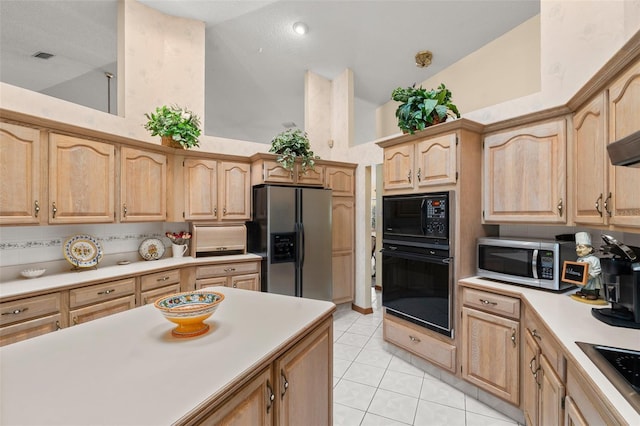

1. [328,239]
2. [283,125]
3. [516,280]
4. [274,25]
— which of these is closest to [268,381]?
[516,280]

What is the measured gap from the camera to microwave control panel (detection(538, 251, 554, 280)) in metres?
1.88

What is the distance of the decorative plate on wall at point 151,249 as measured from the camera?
120 inches

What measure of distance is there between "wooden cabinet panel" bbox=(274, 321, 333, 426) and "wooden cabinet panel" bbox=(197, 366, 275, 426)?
2.2 inches

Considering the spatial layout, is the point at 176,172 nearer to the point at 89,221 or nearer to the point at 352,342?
the point at 89,221

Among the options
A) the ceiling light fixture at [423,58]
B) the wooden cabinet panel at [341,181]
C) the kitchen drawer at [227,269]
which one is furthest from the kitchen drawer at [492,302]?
the ceiling light fixture at [423,58]

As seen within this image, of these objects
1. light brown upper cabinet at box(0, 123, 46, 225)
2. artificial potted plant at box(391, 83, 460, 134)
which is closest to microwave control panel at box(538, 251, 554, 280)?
artificial potted plant at box(391, 83, 460, 134)

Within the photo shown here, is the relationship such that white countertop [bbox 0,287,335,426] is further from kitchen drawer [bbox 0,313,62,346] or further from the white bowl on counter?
the white bowl on counter

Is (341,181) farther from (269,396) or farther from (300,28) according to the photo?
(269,396)

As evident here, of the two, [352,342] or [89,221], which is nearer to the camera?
[89,221]

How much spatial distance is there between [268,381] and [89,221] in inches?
91.9

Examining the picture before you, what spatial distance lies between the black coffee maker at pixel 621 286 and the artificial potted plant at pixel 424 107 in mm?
1425

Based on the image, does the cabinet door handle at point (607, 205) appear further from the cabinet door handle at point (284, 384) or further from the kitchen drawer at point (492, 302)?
the cabinet door handle at point (284, 384)

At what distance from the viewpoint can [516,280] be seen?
2.03 metres

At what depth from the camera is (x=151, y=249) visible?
3074 mm
